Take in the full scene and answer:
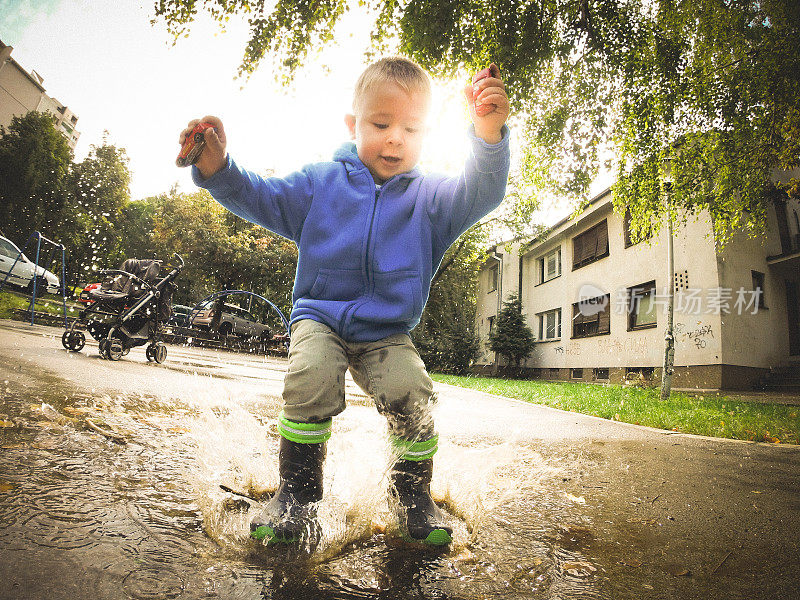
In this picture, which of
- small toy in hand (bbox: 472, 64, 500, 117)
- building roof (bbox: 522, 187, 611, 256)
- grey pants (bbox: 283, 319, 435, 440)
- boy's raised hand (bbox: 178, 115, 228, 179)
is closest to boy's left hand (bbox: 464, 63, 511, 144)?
small toy in hand (bbox: 472, 64, 500, 117)

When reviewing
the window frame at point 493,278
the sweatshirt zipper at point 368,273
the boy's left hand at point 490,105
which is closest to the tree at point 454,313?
the window frame at point 493,278

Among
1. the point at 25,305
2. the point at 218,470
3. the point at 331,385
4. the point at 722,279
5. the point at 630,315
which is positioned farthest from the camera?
the point at 630,315

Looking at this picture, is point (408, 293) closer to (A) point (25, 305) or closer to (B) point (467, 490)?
(B) point (467, 490)

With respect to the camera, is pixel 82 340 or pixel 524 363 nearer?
pixel 82 340

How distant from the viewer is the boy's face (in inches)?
66.9

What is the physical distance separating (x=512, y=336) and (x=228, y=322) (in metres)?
12.0

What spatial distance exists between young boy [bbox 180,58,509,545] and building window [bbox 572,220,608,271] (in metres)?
15.4

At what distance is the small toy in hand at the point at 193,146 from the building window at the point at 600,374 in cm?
1539

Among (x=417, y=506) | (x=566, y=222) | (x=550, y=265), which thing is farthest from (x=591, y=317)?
(x=417, y=506)

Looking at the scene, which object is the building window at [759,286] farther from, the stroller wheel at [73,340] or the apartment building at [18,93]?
the apartment building at [18,93]

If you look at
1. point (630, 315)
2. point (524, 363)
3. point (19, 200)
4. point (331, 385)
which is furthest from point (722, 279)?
point (19, 200)

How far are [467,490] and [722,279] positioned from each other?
12.4 metres

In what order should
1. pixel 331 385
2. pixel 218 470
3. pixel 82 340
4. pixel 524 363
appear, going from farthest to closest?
pixel 524 363 < pixel 82 340 < pixel 218 470 < pixel 331 385

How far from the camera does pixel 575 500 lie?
1.87 m
